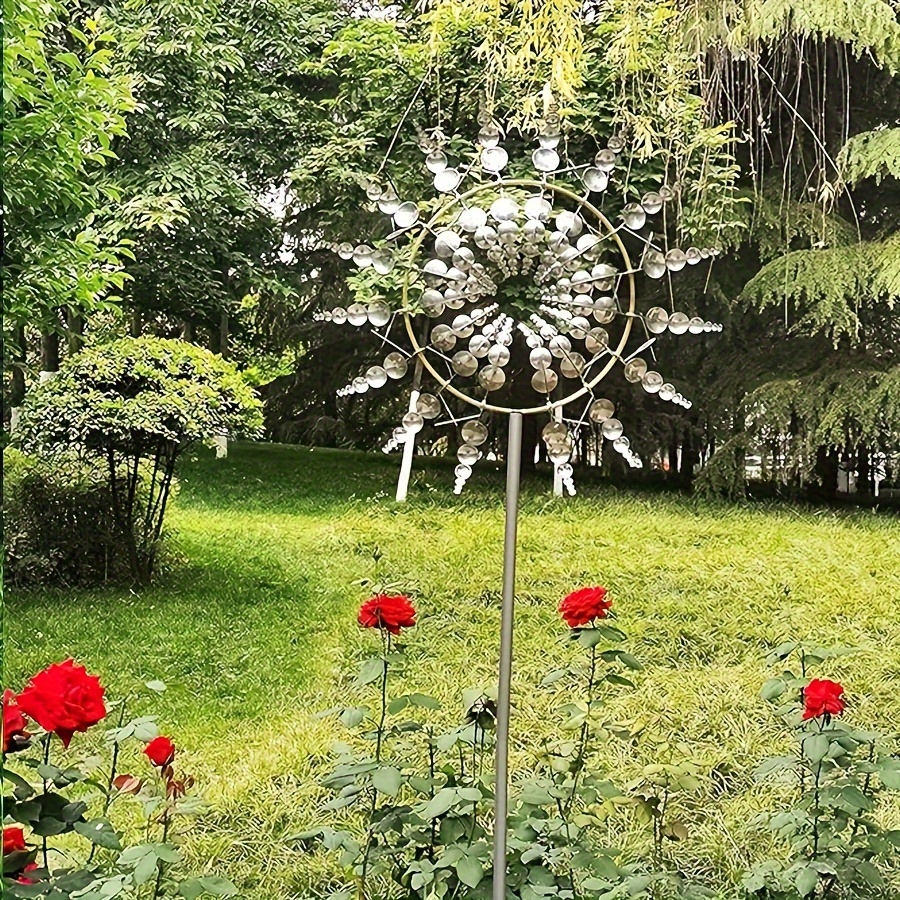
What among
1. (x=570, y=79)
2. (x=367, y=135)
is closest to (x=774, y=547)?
(x=570, y=79)

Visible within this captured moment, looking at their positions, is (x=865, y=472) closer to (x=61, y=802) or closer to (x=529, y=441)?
(x=529, y=441)

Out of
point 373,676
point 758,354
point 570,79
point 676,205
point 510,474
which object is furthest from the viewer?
point 758,354

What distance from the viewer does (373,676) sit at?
112 centimetres

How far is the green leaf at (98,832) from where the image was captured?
36.6 inches

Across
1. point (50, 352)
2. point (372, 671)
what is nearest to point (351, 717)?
point (372, 671)

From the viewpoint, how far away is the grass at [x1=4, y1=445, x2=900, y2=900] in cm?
152

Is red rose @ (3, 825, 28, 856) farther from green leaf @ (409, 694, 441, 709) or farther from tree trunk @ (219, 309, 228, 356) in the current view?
tree trunk @ (219, 309, 228, 356)

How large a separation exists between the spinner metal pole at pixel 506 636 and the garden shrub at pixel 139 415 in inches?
30.6

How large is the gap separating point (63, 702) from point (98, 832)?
5.3 inches

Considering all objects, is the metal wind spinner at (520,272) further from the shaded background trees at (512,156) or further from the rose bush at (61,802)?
the shaded background trees at (512,156)

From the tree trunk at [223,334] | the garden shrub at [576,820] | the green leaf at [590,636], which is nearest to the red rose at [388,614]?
the garden shrub at [576,820]

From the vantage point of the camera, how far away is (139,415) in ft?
5.29

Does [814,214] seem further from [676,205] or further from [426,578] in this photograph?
[426,578]

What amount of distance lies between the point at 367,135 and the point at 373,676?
3.20ft
